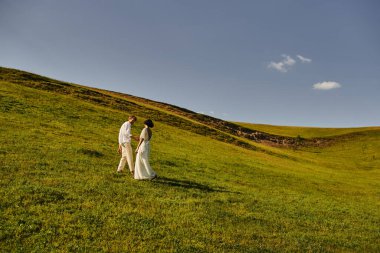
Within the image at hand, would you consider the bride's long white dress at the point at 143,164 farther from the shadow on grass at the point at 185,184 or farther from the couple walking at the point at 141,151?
the shadow on grass at the point at 185,184

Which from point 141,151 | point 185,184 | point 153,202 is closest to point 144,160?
point 141,151

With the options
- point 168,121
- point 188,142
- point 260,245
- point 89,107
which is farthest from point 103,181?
point 168,121

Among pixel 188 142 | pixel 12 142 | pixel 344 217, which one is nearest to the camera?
pixel 344 217

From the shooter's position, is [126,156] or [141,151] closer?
[141,151]

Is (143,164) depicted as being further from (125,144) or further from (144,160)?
(125,144)

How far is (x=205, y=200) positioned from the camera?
63.2ft

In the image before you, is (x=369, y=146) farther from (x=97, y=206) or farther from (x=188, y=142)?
(x=97, y=206)

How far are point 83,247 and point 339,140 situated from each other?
100m

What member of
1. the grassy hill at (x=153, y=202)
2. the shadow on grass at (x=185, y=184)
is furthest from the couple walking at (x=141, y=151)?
the grassy hill at (x=153, y=202)

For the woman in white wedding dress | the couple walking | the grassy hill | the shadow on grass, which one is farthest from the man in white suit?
the shadow on grass

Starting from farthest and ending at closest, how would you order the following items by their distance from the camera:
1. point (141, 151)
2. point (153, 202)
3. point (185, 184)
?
point (185, 184) → point (141, 151) → point (153, 202)

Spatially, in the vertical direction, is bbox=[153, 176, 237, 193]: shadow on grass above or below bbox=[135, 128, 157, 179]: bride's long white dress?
below

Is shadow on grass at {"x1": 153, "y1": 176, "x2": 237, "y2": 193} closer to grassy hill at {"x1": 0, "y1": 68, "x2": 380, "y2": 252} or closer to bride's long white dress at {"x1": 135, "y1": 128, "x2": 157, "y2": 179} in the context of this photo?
grassy hill at {"x1": 0, "y1": 68, "x2": 380, "y2": 252}

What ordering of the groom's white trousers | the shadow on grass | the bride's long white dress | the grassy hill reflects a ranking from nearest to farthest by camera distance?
the grassy hill
the bride's long white dress
the shadow on grass
the groom's white trousers
